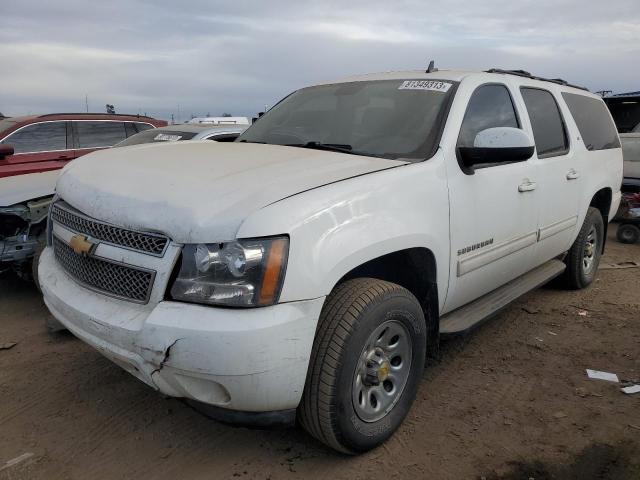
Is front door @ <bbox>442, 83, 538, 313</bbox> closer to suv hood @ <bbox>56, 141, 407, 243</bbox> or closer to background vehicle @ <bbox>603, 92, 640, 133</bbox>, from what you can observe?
suv hood @ <bbox>56, 141, 407, 243</bbox>

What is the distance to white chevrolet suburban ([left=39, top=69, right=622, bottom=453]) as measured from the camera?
7.07ft

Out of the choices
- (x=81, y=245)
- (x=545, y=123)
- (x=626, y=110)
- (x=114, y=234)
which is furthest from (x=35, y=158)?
(x=626, y=110)

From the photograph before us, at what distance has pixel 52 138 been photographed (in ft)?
25.6

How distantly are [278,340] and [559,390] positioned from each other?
2.10 metres

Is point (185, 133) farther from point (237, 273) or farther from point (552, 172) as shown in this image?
point (237, 273)

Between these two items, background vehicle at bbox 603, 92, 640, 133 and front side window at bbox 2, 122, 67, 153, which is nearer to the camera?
front side window at bbox 2, 122, 67, 153

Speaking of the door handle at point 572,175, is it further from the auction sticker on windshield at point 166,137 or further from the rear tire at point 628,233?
the auction sticker on windshield at point 166,137

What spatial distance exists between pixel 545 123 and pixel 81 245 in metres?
3.39

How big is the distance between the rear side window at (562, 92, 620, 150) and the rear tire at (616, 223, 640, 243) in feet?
8.95

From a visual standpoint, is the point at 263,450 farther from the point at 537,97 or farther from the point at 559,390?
the point at 537,97

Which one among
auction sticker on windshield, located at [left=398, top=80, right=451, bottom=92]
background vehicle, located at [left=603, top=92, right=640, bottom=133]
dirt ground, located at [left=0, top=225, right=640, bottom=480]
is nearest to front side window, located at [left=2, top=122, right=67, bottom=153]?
dirt ground, located at [left=0, top=225, right=640, bottom=480]

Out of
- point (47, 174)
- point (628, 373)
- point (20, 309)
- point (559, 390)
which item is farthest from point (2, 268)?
point (628, 373)

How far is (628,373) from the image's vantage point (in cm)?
361

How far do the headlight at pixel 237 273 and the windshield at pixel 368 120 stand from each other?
116cm
